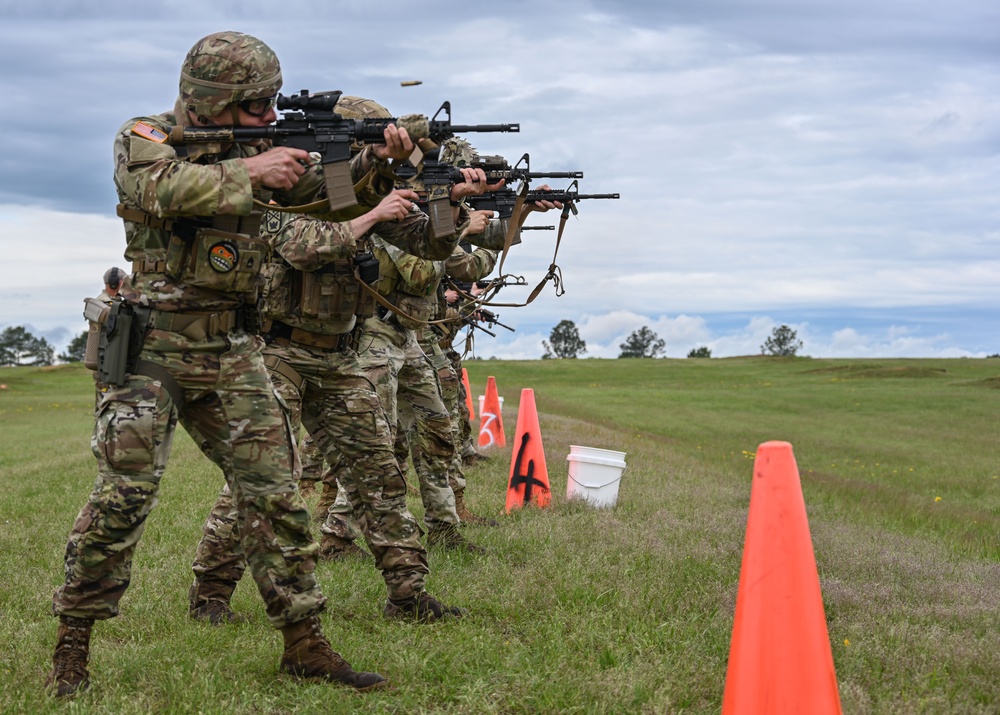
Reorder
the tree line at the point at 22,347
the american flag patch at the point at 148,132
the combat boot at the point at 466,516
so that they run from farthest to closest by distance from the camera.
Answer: the tree line at the point at 22,347
the combat boot at the point at 466,516
the american flag patch at the point at 148,132

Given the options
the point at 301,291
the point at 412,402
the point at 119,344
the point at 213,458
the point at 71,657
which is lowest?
the point at 71,657

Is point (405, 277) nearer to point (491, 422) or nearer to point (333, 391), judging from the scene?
point (333, 391)

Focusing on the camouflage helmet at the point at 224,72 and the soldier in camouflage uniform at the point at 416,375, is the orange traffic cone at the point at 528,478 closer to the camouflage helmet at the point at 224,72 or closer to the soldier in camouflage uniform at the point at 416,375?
the soldier in camouflage uniform at the point at 416,375

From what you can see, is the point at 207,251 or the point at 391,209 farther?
the point at 391,209

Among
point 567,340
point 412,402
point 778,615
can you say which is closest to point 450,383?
point 412,402

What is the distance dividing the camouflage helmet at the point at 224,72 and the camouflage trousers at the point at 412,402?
8.06 feet

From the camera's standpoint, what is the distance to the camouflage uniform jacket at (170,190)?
163 inches

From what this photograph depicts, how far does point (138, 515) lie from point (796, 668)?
275 cm

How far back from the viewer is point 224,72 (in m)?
4.43

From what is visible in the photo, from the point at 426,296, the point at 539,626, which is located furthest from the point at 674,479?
the point at 539,626

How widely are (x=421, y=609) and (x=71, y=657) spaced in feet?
5.91

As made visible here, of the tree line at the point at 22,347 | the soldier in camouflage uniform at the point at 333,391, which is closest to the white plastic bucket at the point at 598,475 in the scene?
the soldier in camouflage uniform at the point at 333,391

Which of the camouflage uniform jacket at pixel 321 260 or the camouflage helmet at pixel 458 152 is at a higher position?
the camouflage helmet at pixel 458 152

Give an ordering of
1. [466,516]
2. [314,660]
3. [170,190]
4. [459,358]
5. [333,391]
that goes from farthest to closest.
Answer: [459,358]
[466,516]
[333,391]
[314,660]
[170,190]
